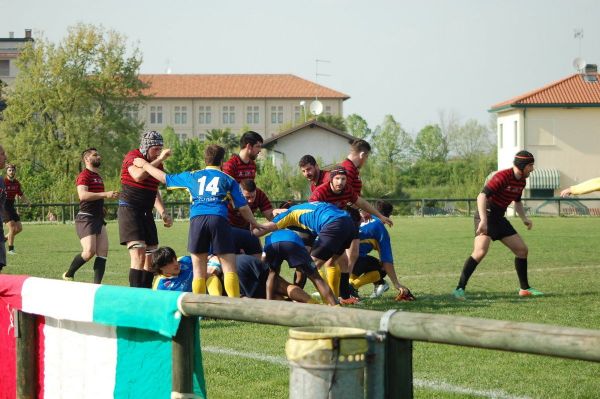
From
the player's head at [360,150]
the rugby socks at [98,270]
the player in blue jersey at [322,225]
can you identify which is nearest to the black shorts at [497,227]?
the player's head at [360,150]

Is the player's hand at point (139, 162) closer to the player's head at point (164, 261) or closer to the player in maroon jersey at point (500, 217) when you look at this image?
the player's head at point (164, 261)

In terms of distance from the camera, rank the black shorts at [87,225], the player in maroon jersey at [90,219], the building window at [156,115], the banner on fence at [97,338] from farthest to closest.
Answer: the building window at [156,115] → the black shorts at [87,225] → the player in maroon jersey at [90,219] → the banner on fence at [97,338]

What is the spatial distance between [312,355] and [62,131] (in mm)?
72926

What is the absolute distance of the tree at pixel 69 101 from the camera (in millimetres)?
72188

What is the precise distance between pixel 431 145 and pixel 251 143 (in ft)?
370

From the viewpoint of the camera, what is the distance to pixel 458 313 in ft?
33.9

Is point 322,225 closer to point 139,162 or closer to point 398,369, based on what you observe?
point 139,162

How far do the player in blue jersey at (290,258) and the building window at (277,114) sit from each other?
117325 mm

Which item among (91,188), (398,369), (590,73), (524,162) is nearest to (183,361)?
(398,369)

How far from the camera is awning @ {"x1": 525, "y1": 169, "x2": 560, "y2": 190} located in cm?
6625

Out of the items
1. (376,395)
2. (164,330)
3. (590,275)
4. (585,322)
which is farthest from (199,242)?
(590,275)

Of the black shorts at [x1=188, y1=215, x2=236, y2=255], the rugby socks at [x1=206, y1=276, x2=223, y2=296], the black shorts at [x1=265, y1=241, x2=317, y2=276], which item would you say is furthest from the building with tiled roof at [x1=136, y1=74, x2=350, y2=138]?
the black shorts at [x1=188, y1=215, x2=236, y2=255]

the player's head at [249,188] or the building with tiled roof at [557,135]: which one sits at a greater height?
the building with tiled roof at [557,135]

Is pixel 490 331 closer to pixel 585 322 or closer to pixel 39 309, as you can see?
pixel 39 309
